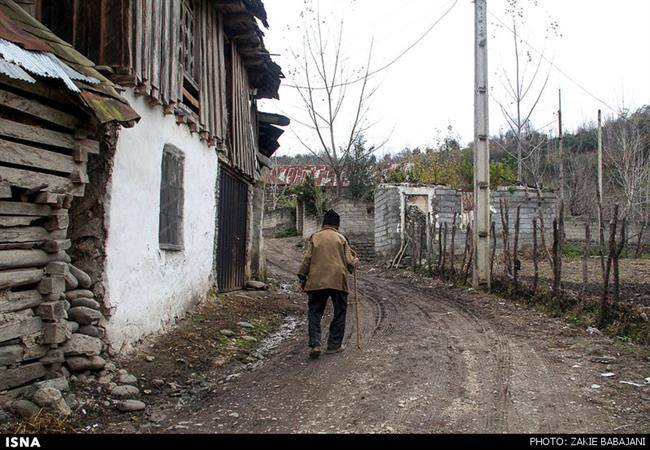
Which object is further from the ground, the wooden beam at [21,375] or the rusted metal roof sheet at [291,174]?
the rusted metal roof sheet at [291,174]

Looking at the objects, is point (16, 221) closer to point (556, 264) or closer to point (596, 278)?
point (556, 264)

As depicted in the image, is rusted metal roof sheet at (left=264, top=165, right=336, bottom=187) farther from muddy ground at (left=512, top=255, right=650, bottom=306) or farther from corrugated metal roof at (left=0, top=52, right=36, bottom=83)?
corrugated metal roof at (left=0, top=52, right=36, bottom=83)

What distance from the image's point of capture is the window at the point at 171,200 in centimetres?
695

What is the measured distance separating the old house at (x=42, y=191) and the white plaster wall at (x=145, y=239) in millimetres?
452

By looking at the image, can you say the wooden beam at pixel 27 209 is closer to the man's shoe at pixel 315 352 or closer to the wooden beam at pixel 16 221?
the wooden beam at pixel 16 221

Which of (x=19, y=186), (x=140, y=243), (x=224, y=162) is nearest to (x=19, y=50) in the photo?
(x=19, y=186)

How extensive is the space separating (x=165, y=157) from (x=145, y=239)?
1462 mm

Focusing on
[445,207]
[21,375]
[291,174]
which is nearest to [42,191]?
[21,375]

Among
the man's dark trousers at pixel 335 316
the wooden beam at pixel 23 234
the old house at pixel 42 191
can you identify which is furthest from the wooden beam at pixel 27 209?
the man's dark trousers at pixel 335 316

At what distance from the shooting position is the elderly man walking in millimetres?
6211

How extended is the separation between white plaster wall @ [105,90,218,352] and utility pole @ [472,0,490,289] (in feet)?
18.5
